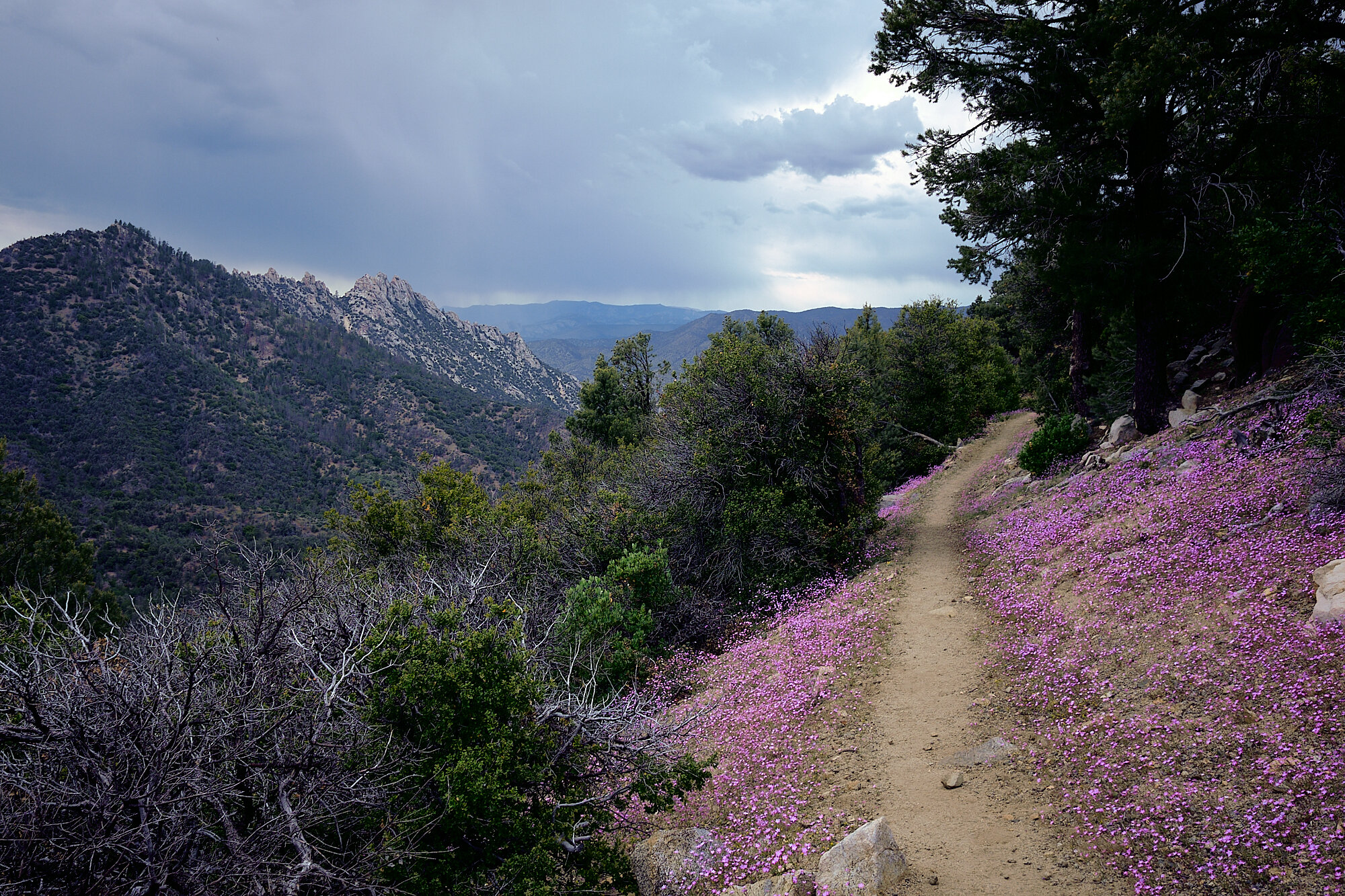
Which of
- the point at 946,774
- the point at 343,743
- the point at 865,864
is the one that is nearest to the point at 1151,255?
the point at 946,774

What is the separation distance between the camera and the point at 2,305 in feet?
218

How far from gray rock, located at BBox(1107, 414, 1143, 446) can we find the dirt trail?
5.96 m

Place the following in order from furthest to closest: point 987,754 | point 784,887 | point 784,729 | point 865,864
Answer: point 784,729
point 987,754
point 784,887
point 865,864

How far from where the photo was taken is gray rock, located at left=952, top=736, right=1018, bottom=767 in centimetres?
665

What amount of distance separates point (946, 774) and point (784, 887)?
7.93ft

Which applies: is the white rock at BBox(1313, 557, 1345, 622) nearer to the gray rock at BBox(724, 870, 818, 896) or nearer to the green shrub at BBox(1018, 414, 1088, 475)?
the gray rock at BBox(724, 870, 818, 896)

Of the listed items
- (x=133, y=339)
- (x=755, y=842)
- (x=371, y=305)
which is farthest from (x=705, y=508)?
(x=371, y=305)

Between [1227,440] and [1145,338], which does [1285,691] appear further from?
[1145,338]

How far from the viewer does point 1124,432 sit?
14.5m

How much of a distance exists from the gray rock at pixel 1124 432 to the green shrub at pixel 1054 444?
1.50 meters

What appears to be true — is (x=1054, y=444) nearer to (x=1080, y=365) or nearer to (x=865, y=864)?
(x=1080, y=365)

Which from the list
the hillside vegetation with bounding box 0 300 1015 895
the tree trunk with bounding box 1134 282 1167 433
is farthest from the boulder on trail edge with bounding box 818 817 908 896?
the tree trunk with bounding box 1134 282 1167 433

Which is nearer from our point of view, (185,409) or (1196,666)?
(1196,666)

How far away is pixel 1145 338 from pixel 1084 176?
400 centimetres
